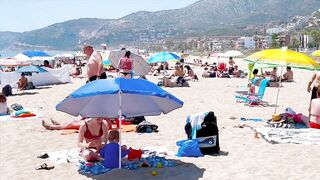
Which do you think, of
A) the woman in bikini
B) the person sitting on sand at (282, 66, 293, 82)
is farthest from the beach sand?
the person sitting on sand at (282, 66, 293, 82)

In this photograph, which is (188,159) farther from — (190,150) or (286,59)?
(286,59)

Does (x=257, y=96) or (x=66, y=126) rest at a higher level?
(x=257, y=96)

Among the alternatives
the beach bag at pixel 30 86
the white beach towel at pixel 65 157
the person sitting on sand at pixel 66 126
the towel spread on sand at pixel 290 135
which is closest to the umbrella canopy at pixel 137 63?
the beach bag at pixel 30 86

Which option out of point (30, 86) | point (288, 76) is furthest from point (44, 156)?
point (288, 76)

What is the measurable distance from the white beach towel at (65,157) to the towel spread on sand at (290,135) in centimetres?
318

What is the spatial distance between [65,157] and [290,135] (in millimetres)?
3799

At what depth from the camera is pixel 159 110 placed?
6.37m

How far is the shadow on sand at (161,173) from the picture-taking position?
19.1ft

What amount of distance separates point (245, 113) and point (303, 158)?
15.6 feet

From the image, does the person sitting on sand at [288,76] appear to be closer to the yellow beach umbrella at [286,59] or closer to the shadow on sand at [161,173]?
the yellow beach umbrella at [286,59]

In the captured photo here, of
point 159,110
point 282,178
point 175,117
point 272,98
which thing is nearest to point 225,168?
point 282,178

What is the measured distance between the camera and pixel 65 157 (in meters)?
6.81

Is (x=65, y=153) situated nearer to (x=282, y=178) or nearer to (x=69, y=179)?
(x=69, y=179)

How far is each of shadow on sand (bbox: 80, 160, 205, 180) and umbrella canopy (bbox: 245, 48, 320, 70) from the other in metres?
3.58
